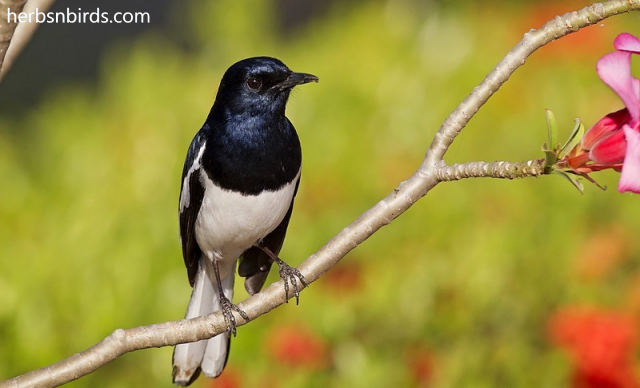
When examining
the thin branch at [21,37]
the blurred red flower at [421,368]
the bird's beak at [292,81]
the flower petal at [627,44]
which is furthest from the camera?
the blurred red flower at [421,368]

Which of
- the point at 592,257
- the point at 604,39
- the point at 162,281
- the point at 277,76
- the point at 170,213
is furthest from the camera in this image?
the point at 604,39

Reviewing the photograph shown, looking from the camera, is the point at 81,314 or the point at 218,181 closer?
the point at 218,181

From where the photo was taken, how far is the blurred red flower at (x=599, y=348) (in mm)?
2928

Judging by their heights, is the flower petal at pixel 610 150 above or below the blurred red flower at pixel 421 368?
above

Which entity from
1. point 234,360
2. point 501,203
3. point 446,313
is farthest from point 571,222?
point 234,360

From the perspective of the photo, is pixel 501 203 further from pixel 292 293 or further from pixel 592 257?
pixel 292 293

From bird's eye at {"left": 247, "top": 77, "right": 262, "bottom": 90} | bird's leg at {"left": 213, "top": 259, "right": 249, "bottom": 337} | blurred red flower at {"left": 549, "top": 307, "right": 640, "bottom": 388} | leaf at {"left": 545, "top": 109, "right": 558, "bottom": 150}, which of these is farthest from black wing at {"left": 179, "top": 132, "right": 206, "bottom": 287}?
blurred red flower at {"left": 549, "top": 307, "right": 640, "bottom": 388}

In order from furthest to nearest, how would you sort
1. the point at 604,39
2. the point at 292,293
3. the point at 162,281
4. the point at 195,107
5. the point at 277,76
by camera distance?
the point at 604,39 → the point at 195,107 → the point at 162,281 → the point at 292,293 → the point at 277,76

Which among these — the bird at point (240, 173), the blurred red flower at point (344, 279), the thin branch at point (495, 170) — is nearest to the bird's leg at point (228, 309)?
the bird at point (240, 173)

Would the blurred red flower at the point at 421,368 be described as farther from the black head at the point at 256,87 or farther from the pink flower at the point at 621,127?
the pink flower at the point at 621,127

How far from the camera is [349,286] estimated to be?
370cm

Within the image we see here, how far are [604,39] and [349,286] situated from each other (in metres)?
3.30

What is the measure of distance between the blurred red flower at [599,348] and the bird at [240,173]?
1083 mm

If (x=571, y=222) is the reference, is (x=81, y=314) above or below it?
below
